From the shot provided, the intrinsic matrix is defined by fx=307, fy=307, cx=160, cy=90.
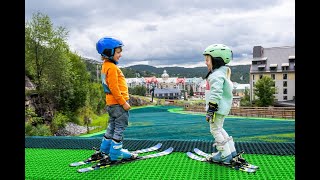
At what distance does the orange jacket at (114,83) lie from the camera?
285cm

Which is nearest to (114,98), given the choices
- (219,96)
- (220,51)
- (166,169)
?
(166,169)

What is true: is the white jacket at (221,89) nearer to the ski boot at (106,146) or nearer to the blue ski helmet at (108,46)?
the blue ski helmet at (108,46)

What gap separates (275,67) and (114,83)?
24571mm

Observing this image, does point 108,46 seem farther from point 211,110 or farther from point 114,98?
point 211,110

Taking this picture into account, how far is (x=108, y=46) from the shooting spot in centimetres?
293

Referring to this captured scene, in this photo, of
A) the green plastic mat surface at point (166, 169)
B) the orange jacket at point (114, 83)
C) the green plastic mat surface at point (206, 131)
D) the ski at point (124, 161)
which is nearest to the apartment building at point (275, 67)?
the green plastic mat surface at point (206, 131)

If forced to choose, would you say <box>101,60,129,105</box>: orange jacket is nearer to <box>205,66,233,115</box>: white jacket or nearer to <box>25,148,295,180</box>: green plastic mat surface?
<box>25,148,295,180</box>: green plastic mat surface

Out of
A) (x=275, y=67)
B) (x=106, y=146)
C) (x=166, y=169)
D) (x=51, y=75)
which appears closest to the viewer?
(x=166, y=169)

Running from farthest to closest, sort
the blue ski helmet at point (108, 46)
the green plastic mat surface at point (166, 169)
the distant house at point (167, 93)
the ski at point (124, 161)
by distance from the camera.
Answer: the distant house at point (167, 93)
the blue ski helmet at point (108, 46)
the ski at point (124, 161)
the green plastic mat surface at point (166, 169)

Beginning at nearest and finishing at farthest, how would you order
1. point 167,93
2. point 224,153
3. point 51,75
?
point 224,153, point 51,75, point 167,93

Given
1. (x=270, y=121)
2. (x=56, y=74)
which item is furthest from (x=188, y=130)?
(x=56, y=74)

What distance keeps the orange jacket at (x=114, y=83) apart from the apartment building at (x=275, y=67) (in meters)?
21.6
